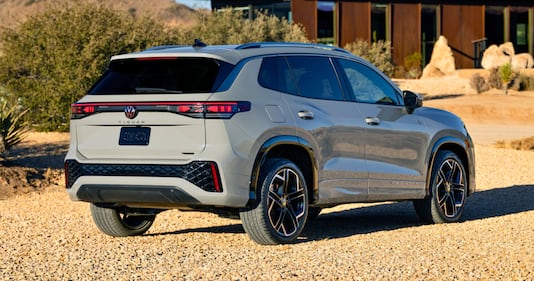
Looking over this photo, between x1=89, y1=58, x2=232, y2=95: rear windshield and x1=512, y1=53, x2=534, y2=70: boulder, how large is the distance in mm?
40757

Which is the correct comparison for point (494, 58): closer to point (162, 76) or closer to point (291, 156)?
point (291, 156)

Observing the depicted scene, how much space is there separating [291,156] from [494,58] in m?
40.9

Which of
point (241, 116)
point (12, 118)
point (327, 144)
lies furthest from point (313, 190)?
point (12, 118)

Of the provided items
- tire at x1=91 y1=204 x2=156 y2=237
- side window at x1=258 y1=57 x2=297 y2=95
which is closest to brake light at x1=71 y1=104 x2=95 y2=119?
tire at x1=91 y1=204 x2=156 y2=237

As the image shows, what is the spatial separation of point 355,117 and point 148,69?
6.88ft

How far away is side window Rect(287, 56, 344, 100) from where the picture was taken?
385 inches

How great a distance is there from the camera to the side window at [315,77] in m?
9.77

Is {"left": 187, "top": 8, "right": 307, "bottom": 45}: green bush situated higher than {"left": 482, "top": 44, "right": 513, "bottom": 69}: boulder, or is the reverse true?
{"left": 187, "top": 8, "right": 307, "bottom": 45}: green bush

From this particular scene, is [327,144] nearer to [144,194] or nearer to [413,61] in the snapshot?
[144,194]

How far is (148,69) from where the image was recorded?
926 cm

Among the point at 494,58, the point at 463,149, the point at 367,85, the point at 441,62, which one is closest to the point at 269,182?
the point at 367,85

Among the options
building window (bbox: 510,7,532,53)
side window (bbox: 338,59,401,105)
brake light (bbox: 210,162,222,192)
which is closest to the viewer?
brake light (bbox: 210,162,222,192)

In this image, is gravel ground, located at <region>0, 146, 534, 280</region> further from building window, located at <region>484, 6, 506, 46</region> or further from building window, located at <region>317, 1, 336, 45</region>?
building window, located at <region>484, 6, 506, 46</region>

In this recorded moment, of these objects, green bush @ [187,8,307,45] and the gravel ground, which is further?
green bush @ [187,8,307,45]
